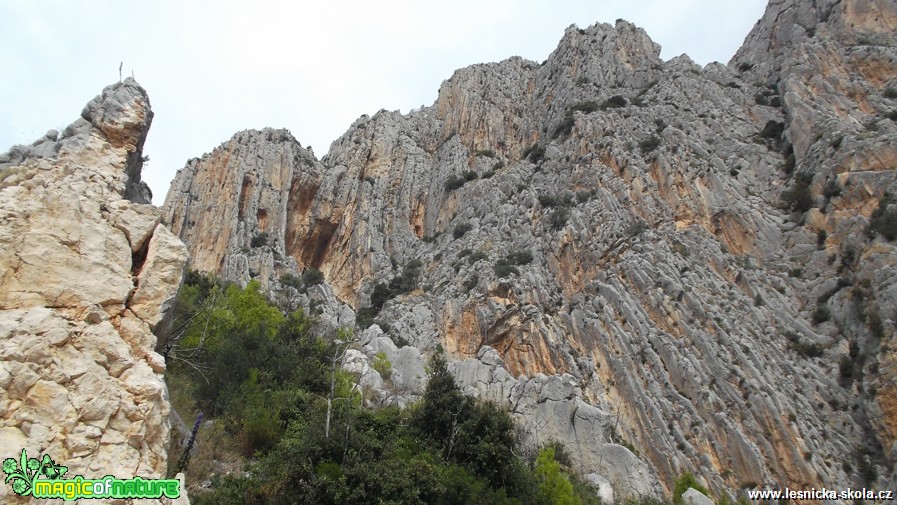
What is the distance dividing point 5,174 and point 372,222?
41271mm

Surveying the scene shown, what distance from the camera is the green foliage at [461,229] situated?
147 ft

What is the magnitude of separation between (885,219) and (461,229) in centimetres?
2791

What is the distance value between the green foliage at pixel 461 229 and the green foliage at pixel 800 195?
23.0m

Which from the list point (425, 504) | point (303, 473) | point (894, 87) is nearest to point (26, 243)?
point (303, 473)

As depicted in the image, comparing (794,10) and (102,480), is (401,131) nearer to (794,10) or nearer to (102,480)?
(794,10)

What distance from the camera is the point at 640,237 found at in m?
36.1

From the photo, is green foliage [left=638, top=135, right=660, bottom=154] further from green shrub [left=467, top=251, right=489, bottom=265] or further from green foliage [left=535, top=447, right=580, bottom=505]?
green foliage [left=535, top=447, right=580, bottom=505]

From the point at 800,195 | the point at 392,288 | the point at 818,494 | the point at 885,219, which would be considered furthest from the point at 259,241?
the point at 885,219

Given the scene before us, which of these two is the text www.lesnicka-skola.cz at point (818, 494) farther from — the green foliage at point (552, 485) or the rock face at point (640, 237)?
the green foliage at point (552, 485)

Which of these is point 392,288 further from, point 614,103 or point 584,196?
point 614,103

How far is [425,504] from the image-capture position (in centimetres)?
1432

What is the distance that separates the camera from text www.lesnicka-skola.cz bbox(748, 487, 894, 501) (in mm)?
23031

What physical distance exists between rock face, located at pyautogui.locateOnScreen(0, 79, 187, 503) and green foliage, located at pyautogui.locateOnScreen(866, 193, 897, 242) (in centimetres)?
3510

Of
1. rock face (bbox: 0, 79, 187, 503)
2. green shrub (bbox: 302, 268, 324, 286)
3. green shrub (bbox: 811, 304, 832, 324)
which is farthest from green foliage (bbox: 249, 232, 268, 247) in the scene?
green shrub (bbox: 811, 304, 832, 324)
